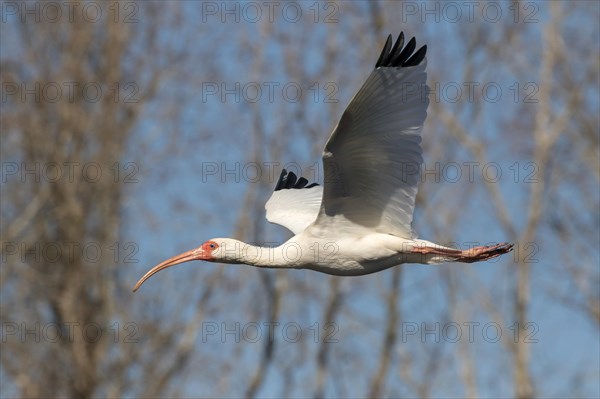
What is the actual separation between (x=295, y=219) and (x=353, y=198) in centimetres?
245

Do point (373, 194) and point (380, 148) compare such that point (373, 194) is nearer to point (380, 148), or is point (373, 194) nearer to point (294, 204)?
point (380, 148)

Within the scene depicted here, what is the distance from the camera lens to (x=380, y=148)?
12.4m

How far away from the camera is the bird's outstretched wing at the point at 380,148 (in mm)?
12102

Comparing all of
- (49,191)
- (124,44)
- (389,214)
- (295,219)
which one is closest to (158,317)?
(49,191)

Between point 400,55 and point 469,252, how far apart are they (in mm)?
2312

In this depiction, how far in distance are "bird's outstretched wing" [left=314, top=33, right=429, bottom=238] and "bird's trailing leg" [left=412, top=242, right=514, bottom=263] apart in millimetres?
412

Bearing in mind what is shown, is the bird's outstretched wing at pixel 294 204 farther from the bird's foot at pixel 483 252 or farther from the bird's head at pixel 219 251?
the bird's foot at pixel 483 252

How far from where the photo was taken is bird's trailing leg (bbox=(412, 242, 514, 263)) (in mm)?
13094

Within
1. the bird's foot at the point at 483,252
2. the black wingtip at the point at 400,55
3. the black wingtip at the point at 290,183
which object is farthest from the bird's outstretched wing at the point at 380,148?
the black wingtip at the point at 290,183

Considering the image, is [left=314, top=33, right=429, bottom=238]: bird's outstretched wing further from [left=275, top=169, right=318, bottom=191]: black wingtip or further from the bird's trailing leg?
[left=275, top=169, right=318, bottom=191]: black wingtip

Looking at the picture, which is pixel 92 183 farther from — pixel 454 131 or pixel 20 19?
pixel 454 131

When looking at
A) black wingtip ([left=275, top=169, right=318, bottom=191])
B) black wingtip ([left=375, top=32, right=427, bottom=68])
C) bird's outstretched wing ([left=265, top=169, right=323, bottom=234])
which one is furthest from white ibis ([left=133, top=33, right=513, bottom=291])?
black wingtip ([left=275, top=169, right=318, bottom=191])

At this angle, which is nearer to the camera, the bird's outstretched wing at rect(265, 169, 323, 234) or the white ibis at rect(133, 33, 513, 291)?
the white ibis at rect(133, 33, 513, 291)

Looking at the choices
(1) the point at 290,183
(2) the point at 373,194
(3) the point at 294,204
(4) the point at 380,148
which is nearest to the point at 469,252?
(2) the point at 373,194
